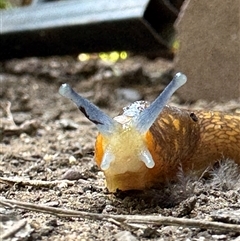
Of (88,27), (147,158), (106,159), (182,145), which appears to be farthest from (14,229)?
(88,27)

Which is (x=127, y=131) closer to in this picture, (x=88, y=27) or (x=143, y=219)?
(x=143, y=219)

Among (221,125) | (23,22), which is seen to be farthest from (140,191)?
(23,22)

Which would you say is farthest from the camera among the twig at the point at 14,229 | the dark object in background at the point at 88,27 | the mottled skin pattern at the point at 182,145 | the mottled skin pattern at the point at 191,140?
the dark object in background at the point at 88,27

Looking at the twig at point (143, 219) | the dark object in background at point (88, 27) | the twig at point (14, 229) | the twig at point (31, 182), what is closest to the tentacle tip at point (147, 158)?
the twig at point (143, 219)

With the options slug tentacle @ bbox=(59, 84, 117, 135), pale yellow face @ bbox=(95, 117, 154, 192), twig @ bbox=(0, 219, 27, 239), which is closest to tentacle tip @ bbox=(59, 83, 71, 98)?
slug tentacle @ bbox=(59, 84, 117, 135)

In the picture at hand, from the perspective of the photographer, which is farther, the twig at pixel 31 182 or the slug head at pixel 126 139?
the twig at pixel 31 182

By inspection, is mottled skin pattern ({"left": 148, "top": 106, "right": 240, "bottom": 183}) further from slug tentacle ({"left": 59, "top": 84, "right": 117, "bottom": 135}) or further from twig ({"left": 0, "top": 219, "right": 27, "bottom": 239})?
twig ({"left": 0, "top": 219, "right": 27, "bottom": 239})

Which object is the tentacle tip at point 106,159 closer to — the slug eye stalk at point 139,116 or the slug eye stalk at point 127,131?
the slug eye stalk at point 127,131
